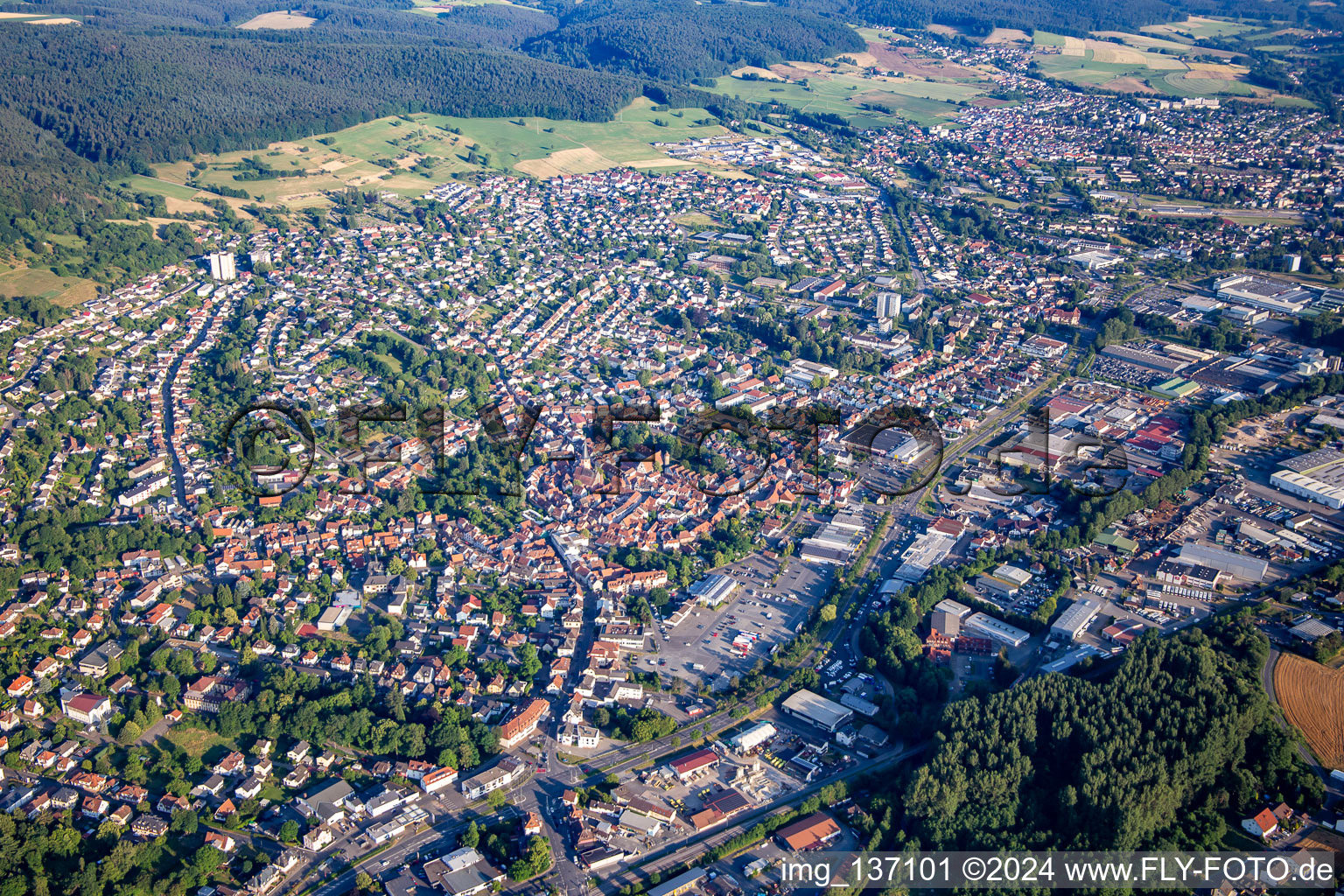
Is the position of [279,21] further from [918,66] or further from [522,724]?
[522,724]

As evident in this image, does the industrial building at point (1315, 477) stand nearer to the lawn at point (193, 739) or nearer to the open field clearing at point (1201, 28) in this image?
the lawn at point (193, 739)

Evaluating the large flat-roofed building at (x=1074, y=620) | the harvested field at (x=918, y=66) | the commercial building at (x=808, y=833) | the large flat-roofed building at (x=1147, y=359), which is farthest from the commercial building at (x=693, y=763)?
the harvested field at (x=918, y=66)

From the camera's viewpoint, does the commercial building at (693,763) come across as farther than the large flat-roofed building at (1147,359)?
No

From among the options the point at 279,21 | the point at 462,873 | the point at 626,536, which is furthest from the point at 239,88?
the point at 462,873

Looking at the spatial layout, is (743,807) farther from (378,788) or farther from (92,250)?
(92,250)

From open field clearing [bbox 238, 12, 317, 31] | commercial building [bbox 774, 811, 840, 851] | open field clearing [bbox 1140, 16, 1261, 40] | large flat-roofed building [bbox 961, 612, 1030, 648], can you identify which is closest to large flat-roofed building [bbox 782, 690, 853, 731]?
commercial building [bbox 774, 811, 840, 851]

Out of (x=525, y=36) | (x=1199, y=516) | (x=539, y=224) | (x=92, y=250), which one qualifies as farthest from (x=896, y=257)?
(x=525, y=36)

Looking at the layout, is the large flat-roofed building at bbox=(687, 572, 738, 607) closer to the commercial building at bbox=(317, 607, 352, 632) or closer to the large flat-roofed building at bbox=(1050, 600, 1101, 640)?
the large flat-roofed building at bbox=(1050, 600, 1101, 640)
